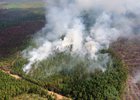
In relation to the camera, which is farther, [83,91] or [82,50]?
[82,50]

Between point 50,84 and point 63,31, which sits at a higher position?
point 63,31

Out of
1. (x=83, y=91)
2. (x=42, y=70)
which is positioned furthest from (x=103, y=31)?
(x=83, y=91)

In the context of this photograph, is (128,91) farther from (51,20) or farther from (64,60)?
(51,20)

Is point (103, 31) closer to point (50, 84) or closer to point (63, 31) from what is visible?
point (63, 31)

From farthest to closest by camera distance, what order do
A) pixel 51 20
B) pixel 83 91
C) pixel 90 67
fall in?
pixel 51 20 < pixel 90 67 < pixel 83 91

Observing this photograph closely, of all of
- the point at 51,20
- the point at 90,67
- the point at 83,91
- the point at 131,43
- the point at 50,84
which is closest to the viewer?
the point at 83,91

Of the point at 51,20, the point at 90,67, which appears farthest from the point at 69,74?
the point at 51,20

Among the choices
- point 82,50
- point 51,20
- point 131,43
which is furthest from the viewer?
point 51,20

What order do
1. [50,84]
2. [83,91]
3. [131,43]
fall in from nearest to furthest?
1. [83,91]
2. [50,84]
3. [131,43]

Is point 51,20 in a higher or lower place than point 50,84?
higher
